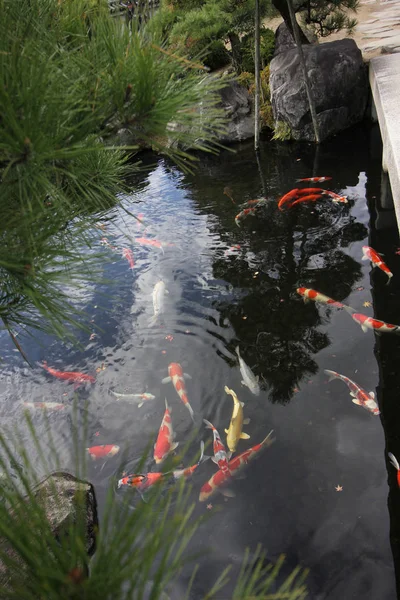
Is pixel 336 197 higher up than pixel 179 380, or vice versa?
pixel 179 380

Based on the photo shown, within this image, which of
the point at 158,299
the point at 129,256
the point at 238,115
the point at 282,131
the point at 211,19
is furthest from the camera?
the point at 238,115

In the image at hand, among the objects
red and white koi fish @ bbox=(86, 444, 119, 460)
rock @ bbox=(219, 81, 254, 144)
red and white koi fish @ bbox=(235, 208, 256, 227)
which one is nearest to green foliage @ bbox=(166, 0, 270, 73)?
rock @ bbox=(219, 81, 254, 144)

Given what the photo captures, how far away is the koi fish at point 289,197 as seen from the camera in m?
6.76

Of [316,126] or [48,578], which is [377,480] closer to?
[48,578]

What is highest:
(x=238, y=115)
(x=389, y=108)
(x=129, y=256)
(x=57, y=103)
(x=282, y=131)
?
(x=57, y=103)

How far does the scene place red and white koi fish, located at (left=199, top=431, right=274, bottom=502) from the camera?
330 centimetres

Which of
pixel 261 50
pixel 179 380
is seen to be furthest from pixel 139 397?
pixel 261 50

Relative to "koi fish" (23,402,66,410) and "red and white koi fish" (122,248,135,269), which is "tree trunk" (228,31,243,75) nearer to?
"red and white koi fish" (122,248,135,269)

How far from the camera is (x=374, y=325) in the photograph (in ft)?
14.1

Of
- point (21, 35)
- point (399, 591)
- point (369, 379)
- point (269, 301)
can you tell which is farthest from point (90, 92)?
point (269, 301)

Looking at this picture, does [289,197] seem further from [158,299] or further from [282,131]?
[282,131]

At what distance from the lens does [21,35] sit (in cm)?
156

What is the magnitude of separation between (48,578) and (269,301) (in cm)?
428

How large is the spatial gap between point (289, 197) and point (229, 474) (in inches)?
170
